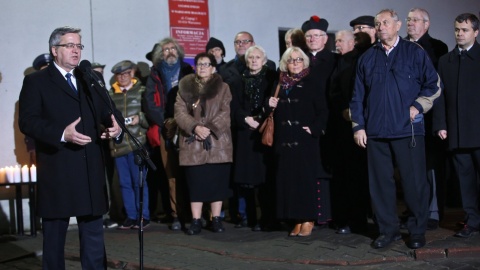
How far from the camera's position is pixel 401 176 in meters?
7.03

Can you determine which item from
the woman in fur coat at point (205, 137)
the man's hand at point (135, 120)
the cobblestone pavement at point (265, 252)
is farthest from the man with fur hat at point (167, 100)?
the cobblestone pavement at point (265, 252)

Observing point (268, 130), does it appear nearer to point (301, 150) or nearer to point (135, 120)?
point (301, 150)

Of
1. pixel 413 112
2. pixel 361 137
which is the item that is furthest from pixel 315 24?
pixel 413 112

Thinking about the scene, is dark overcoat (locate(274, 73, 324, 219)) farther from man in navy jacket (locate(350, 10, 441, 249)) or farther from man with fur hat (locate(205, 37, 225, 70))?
man with fur hat (locate(205, 37, 225, 70))

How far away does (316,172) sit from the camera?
793 cm

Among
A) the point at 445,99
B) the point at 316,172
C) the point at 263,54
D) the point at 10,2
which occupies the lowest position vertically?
the point at 316,172

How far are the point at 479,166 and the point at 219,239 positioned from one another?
2.85 meters

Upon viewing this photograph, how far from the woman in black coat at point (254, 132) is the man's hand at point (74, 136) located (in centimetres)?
345

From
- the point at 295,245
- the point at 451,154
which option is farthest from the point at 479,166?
the point at 295,245

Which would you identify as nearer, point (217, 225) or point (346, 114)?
point (346, 114)

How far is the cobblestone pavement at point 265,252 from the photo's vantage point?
6598 mm

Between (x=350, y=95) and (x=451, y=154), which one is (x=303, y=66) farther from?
(x=451, y=154)

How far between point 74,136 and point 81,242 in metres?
0.95

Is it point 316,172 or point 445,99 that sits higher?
point 445,99
